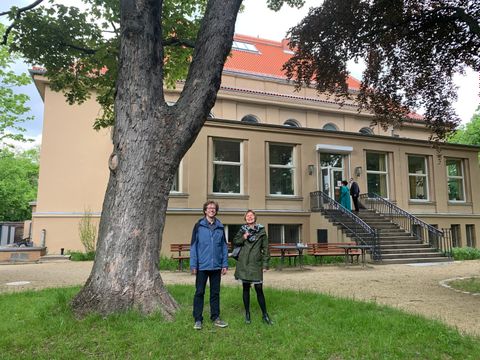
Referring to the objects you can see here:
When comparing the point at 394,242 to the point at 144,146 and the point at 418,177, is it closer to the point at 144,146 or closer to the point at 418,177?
the point at 418,177

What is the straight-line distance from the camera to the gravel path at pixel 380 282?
23.6 feet

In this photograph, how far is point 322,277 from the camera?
11422 mm

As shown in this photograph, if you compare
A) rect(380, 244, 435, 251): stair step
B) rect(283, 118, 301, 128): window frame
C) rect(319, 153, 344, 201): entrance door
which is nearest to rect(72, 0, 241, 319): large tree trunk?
rect(380, 244, 435, 251): stair step

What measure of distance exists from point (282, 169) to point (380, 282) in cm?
984

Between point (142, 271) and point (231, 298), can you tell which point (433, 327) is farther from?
point (142, 271)

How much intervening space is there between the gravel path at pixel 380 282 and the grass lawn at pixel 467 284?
1.12 feet

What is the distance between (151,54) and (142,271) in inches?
135

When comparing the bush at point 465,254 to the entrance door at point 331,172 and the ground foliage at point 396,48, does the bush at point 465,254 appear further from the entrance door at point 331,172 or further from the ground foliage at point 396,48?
the ground foliage at point 396,48

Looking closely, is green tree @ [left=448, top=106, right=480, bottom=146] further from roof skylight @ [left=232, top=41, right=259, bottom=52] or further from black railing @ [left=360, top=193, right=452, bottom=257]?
black railing @ [left=360, top=193, right=452, bottom=257]

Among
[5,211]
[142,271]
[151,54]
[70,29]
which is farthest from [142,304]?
[5,211]

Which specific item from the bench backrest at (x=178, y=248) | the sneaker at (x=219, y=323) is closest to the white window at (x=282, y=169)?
the bench backrest at (x=178, y=248)

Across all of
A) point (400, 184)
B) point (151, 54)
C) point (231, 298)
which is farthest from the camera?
point (400, 184)

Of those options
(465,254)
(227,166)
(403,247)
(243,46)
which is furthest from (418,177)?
(243,46)

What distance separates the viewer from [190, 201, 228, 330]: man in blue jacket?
5.63 m
